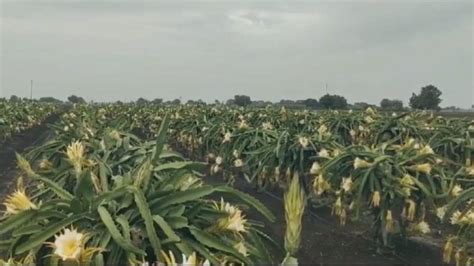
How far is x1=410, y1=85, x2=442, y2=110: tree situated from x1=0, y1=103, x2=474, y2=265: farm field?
2161cm

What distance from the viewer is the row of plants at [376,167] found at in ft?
17.5

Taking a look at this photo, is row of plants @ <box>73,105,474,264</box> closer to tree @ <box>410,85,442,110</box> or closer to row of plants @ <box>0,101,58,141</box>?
row of plants @ <box>0,101,58,141</box>

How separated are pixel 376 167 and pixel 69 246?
161 inches

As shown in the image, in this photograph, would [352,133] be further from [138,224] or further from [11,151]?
[11,151]

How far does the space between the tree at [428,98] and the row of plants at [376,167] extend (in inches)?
878

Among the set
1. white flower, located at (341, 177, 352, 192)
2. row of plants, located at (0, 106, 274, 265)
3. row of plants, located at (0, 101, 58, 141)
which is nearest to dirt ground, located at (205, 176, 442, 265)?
white flower, located at (341, 177, 352, 192)

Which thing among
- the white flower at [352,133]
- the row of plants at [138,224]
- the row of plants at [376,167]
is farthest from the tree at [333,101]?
the row of plants at [138,224]

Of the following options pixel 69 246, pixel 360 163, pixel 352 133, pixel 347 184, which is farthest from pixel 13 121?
pixel 69 246

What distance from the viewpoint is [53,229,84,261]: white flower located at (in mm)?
1865

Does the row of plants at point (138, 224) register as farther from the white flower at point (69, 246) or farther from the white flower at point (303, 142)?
the white flower at point (303, 142)

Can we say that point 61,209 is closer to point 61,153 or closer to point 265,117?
point 61,153

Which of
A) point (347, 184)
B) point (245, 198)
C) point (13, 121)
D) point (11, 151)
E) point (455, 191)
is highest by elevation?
point (245, 198)

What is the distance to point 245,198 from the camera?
8.61 ft

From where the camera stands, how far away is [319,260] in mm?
5934
